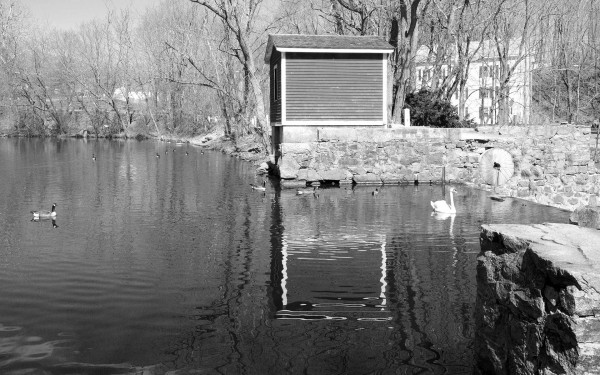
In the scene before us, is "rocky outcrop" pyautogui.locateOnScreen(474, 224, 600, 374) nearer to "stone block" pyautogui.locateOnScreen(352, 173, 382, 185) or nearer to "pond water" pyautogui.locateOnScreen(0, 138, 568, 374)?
"pond water" pyautogui.locateOnScreen(0, 138, 568, 374)

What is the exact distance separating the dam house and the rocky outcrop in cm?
1688

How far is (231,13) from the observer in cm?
2953

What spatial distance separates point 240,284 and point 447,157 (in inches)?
574

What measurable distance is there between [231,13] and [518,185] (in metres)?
15.1

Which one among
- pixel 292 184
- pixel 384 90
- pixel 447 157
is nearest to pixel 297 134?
pixel 292 184

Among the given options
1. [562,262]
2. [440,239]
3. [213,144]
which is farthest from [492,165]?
[213,144]

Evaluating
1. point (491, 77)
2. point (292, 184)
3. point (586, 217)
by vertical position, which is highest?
point (491, 77)

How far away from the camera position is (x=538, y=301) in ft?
14.9

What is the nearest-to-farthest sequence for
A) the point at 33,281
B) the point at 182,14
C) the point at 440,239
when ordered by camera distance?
the point at 33,281
the point at 440,239
the point at 182,14

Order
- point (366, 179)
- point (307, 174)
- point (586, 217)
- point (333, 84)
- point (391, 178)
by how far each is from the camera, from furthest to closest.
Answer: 1. point (333, 84)
2. point (391, 178)
3. point (366, 179)
4. point (307, 174)
5. point (586, 217)

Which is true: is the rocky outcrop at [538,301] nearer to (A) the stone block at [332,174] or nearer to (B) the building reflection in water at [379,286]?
(B) the building reflection in water at [379,286]

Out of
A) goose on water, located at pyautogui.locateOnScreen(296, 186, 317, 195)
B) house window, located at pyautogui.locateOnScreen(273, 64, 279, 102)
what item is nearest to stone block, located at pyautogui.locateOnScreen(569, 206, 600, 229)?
goose on water, located at pyautogui.locateOnScreen(296, 186, 317, 195)

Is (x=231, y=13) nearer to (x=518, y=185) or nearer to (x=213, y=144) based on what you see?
(x=518, y=185)

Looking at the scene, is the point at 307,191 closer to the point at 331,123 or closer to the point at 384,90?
the point at 331,123
